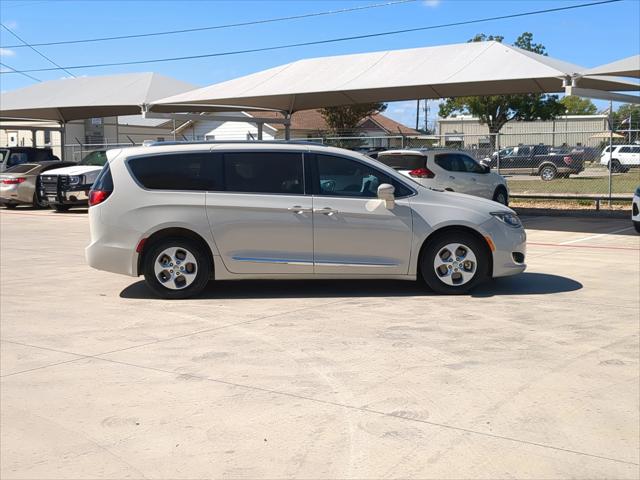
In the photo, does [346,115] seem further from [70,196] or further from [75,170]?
[70,196]

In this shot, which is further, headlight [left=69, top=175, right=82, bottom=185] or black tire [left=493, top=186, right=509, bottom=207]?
Answer: headlight [left=69, top=175, right=82, bottom=185]

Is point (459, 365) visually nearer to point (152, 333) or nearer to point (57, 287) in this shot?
point (152, 333)

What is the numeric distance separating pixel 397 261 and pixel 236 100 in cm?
1617

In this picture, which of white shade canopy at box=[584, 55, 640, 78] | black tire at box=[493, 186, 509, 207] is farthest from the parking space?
black tire at box=[493, 186, 509, 207]

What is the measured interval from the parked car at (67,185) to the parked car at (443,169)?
30.8 ft

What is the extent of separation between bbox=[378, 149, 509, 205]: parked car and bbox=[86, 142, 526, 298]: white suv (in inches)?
341

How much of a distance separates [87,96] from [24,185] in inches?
311

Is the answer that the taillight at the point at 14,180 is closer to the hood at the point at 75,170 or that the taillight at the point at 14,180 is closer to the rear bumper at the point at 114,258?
the hood at the point at 75,170

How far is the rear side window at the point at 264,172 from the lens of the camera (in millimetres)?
8898

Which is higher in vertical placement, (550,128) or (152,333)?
(550,128)

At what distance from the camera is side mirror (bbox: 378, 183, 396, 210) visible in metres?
8.66

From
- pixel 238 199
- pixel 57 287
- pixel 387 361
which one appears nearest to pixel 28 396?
pixel 387 361

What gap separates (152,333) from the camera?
721cm

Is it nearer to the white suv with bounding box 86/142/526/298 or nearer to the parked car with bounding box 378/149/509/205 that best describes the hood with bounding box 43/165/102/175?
the parked car with bounding box 378/149/509/205
